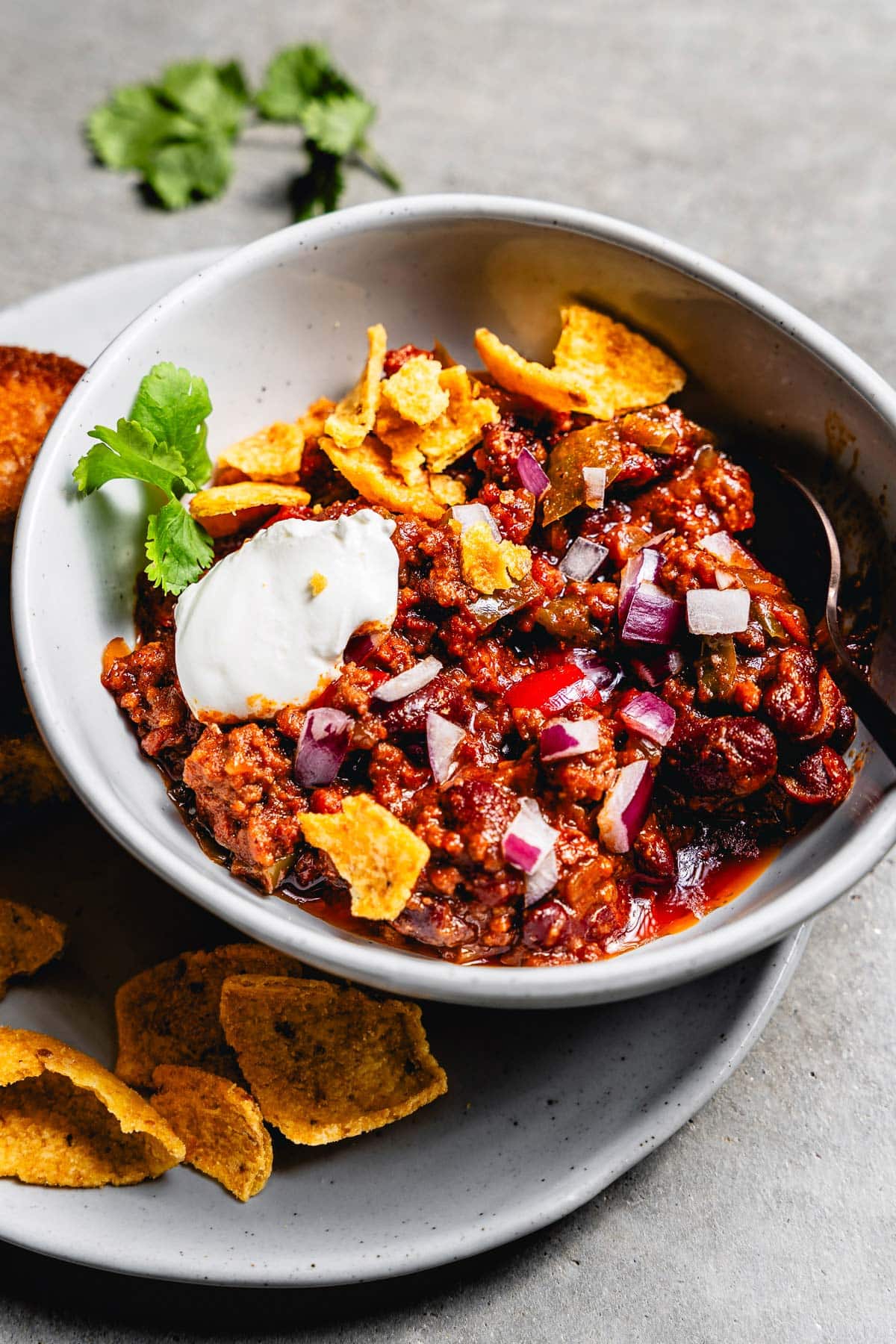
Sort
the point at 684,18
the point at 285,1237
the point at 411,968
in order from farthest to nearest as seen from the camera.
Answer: the point at 684,18 → the point at 285,1237 → the point at 411,968

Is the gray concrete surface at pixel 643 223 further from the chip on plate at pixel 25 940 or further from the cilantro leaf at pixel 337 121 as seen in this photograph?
the chip on plate at pixel 25 940

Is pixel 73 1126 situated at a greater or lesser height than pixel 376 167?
lesser

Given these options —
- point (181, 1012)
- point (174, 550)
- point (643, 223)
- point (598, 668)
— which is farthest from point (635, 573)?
point (643, 223)

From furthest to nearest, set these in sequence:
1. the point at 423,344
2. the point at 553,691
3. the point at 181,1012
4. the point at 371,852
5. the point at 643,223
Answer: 1. the point at 643,223
2. the point at 423,344
3. the point at 181,1012
4. the point at 553,691
5. the point at 371,852

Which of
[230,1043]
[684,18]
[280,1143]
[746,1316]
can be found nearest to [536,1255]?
[746,1316]

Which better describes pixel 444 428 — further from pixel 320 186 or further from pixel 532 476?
pixel 320 186

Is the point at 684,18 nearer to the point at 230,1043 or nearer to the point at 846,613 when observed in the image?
the point at 846,613
